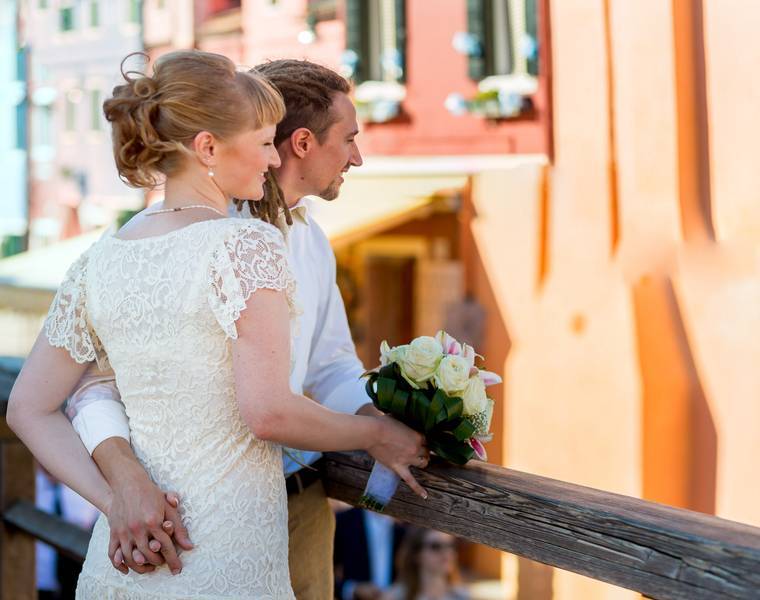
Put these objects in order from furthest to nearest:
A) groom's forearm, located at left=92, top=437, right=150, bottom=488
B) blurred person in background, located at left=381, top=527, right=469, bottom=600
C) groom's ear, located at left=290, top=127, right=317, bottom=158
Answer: blurred person in background, located at left=381, top=527, right=469, bottom=600, groom's ear, located at left=290, top=127, right=317, bottom=158, groom's forearm, located at left=92, top=437, right=150, bottom=488

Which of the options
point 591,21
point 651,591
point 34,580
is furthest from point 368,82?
point 651,591

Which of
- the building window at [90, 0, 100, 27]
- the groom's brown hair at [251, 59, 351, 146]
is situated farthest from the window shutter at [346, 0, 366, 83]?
the groom's brown hair at [251, 59, 351, 146]

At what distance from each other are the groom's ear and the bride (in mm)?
402

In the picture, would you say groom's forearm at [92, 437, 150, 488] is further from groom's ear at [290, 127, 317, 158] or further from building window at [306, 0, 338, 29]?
building window at [306, 0, 338, 29]

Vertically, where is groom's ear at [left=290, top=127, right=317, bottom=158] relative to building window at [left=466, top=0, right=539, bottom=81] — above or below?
below

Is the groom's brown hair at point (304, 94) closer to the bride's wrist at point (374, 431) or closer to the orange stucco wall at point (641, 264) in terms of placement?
the bride's wrist at point (374, 431)

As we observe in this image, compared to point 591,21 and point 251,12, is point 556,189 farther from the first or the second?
point 251,12

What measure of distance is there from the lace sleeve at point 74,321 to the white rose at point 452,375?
1.58 feet

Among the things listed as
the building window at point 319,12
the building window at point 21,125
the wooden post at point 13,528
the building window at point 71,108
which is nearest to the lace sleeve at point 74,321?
the wooden post at point 13,528

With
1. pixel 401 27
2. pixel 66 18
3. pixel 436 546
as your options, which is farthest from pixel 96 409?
pixel 66 18

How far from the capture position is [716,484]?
218 inches

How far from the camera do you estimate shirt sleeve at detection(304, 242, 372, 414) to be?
202cm

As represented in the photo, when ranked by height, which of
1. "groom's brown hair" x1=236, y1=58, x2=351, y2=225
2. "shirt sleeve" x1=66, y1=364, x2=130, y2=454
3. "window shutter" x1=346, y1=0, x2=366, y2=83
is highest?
"window shutter" x1=346, y1=0, x2=366, y2=83

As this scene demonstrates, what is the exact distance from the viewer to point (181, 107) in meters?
1.44
